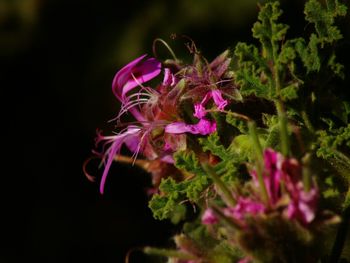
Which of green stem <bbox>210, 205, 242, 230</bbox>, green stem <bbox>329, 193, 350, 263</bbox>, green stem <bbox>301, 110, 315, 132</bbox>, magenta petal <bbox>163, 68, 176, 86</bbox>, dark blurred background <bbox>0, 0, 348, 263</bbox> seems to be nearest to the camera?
green stem <bbox>210, 205, 242, 230</bbox>

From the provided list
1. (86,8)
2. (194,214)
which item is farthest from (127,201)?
(194,214)

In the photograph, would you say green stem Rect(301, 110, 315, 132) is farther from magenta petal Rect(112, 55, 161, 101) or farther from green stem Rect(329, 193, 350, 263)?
magenta petal Rect(112, 55, 161, 101)

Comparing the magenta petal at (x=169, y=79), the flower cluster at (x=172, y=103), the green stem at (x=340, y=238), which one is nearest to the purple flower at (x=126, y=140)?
the flower cluster at (x=172, y=103)

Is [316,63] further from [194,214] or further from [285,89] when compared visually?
[194,214]

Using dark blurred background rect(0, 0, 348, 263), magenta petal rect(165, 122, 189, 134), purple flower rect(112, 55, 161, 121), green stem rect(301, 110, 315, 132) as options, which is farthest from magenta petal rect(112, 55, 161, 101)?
dark blurred background rect(0, 0, 348, 263)

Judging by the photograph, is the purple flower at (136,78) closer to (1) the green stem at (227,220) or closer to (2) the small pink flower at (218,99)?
(2) the small pink flower at (218,99)

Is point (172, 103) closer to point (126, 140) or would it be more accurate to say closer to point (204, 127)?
point (204, 127)
